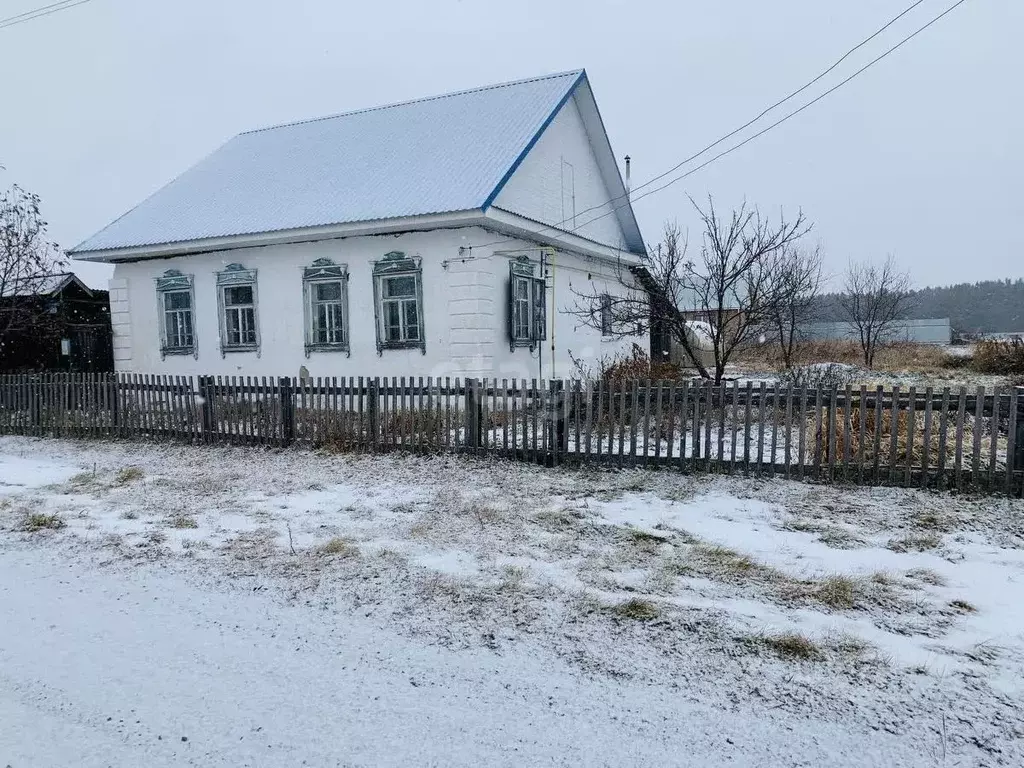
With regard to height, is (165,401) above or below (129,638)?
above

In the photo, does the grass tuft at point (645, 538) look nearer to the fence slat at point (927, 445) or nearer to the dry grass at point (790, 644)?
the dry grass at point (790, 644)

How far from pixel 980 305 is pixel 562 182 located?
84744mm

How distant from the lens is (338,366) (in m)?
12.9

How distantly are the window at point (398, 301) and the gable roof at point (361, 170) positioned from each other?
98 centimetres

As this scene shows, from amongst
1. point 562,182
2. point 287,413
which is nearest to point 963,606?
point 287,413

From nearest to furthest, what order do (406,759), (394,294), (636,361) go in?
(406,759) → (394,294) → (636,361)

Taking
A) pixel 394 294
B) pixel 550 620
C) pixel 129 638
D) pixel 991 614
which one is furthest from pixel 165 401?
pixel 991 614

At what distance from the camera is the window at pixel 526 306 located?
1257 centimetres

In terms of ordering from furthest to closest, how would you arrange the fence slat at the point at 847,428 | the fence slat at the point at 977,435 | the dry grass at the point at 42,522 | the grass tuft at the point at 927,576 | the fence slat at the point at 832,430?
the fence slat at the point at 832,430 < the fence slat at the point at 847,428 < the fence slat at the point at 977,435 < the dry grass at the point at 42,522 < the grass tuft at the point at 927,576

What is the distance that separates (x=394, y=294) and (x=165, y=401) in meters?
4.33

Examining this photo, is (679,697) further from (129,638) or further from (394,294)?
(394,294)

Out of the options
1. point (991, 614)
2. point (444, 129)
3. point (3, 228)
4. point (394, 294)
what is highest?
point (444, 129)

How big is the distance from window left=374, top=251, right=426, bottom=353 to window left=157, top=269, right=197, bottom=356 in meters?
4.93

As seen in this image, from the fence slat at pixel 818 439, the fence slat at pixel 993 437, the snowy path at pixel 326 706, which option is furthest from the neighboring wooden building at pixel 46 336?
the fence slat at pixel 993 437
